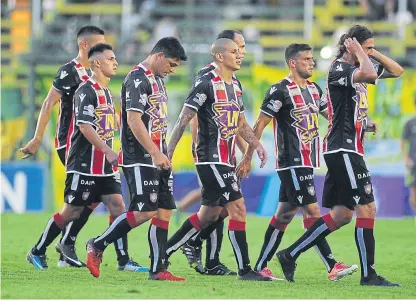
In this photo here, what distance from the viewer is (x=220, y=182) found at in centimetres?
1094

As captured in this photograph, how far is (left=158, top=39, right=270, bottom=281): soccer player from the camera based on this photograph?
10.9 metres

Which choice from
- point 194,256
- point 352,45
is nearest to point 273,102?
point 352,45

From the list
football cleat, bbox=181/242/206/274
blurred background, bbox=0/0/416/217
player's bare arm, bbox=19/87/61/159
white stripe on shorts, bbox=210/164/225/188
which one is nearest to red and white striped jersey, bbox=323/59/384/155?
white stripe on shorts, bbox=210/164/225/188

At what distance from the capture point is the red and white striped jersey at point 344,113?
419 inches

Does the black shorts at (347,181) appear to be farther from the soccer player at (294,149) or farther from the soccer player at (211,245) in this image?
the soccer player at (211,245)

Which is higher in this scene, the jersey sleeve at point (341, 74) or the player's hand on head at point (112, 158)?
the jersey sleeve at point (341, 74)

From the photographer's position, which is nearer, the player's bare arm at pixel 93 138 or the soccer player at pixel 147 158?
the soccer player at pixel 147 158

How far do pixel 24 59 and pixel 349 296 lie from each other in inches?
669

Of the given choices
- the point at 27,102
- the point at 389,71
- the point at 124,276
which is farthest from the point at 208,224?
the point at 27,102

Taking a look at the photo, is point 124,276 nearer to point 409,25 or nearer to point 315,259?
point 315,259

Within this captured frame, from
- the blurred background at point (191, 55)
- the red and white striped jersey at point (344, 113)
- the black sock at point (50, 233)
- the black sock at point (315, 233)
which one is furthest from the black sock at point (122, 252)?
the blurred background at point (191, 55)

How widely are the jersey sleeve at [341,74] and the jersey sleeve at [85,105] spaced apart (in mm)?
2690

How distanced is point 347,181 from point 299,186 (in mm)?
821

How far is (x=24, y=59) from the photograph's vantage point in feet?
82.7
